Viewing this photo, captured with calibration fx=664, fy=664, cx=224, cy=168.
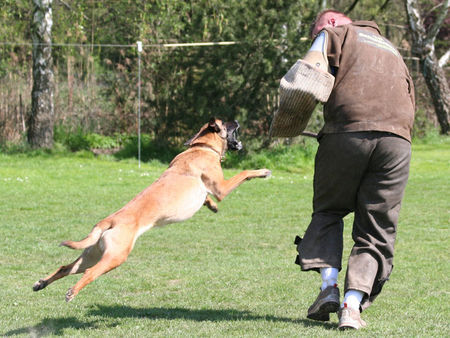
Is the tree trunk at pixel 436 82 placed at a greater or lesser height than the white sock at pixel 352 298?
lesser

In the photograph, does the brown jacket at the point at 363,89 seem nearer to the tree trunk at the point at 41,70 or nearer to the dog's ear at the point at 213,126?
the dog's ear at the point at 213,126

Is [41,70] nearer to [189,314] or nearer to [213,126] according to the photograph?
[213,126]

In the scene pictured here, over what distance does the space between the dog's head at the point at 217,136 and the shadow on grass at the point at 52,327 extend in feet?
6.55

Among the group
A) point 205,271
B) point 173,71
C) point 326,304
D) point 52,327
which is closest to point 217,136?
point 205,271

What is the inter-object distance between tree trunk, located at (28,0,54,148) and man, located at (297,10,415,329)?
41.5 feet

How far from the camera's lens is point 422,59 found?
67.1 feet

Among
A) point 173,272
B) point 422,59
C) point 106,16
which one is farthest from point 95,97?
point 173,272

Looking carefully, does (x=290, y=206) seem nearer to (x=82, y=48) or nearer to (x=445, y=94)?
(x=82, y=48)

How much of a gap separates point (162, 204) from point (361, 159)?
5.17 ft

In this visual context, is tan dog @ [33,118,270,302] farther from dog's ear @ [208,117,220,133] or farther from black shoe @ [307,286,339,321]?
black shoe @ [307,286,339,321]

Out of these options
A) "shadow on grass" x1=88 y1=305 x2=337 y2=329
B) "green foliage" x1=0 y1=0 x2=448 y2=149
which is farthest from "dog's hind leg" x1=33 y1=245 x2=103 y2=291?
"green foliage" x1=0 y1=0 x2=448 y2=149

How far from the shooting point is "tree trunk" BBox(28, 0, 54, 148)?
52.5ft

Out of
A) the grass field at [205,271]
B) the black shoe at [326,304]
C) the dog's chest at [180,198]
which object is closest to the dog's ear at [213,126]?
the dog's chest at [180,198]

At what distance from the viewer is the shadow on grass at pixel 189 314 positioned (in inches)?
191
